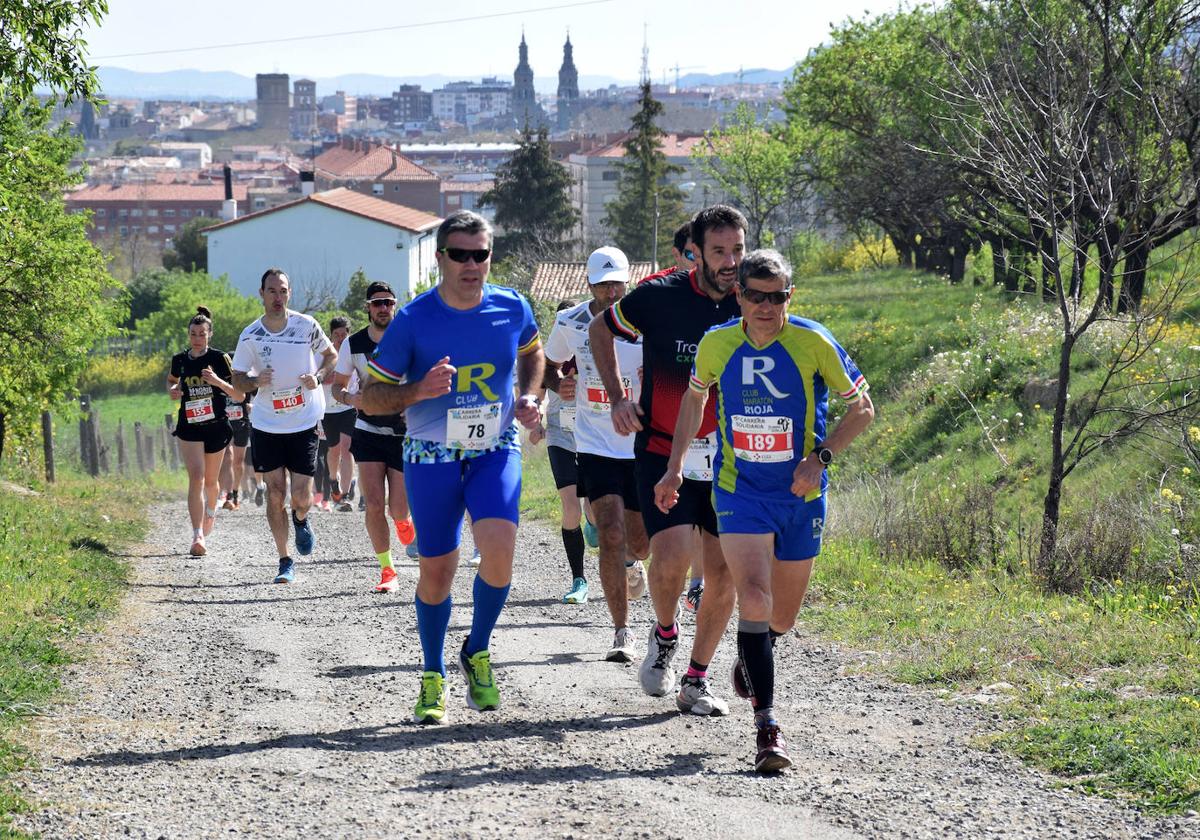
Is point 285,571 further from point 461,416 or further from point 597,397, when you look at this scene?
point 461,416

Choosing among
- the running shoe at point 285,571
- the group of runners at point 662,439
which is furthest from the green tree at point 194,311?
the group of runners at point 662,439

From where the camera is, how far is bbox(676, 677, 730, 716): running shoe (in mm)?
6895

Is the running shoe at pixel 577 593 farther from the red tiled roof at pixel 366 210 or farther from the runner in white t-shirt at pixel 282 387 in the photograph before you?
the red tiled roof at pixel 366 210

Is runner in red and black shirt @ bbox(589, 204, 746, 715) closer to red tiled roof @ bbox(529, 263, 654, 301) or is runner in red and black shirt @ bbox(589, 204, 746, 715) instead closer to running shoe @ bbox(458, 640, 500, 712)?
running shoe @ bbox(458, 640, 500, 712)

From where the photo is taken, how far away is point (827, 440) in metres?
6.16

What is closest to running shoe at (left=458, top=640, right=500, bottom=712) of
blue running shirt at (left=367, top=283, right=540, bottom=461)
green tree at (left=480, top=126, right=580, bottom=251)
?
blue running shirt at (left=367, top=283, right=540, bottom=461)

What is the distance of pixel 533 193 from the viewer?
90062 millimetres

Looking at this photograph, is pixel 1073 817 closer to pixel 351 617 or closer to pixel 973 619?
pixel 973 619

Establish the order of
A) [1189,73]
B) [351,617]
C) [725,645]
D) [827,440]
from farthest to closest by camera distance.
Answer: [1189,73] < [351,617] < [725,645] < [827,440]

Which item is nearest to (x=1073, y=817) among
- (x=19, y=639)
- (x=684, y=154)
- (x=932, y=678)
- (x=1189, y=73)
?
(x=932, y=678)

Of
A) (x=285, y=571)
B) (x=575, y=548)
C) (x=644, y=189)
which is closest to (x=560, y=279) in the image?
(x=644, y=189)

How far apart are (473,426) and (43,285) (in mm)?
16130

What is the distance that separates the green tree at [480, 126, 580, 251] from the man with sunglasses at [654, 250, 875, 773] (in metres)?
82.8

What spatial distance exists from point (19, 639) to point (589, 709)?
133 inches
